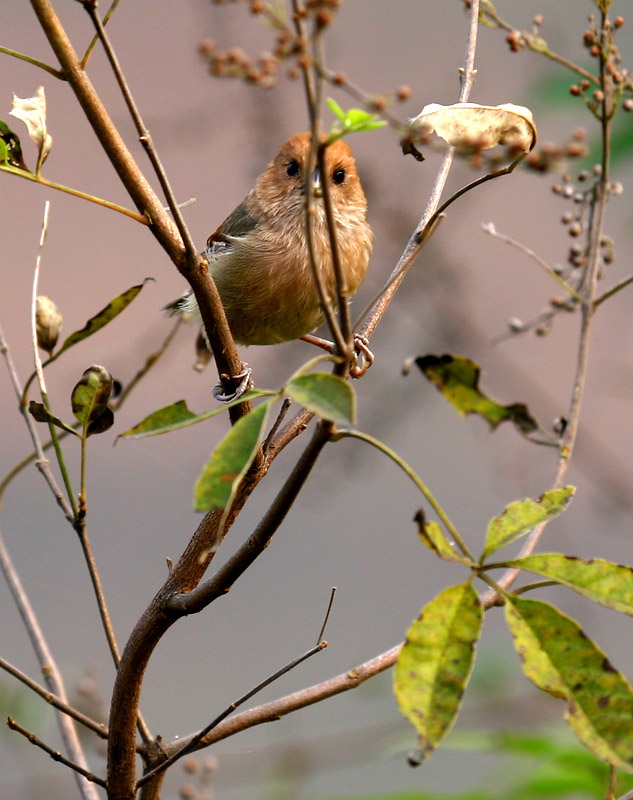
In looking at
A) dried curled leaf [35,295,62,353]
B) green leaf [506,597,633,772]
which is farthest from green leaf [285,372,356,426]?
dried curled leaf [35,295,62,353]

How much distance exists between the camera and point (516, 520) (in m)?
0.88

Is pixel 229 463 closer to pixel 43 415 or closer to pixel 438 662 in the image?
pixel 438 662

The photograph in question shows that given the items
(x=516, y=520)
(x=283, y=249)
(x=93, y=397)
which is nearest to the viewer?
(x=516, y=520)

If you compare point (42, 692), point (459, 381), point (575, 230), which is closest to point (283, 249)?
point (575, 230)

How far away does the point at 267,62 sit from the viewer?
2.53 feet

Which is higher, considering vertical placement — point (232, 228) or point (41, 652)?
point (232, 228)

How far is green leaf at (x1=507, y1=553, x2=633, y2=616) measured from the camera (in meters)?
0.82

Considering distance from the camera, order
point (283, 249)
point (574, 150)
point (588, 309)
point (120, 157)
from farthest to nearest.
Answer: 1. point (283, 249)
2. point (588, 309)
3. point (120, 157)
4. point (574, 150)

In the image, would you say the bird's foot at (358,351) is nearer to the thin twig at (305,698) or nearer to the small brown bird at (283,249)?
the small brown bird at (283,249)

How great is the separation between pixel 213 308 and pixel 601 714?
0.65m

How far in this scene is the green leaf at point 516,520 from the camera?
0.87 metres

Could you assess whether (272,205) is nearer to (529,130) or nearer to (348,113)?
(529,130)

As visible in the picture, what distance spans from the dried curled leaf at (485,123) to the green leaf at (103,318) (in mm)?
499

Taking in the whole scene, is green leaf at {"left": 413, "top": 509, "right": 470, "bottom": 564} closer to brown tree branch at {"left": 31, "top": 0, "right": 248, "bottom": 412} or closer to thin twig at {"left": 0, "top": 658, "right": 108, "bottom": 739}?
brown tree branch at {"left": 31, "top": 0, "right": 248, "bottom": 412}
